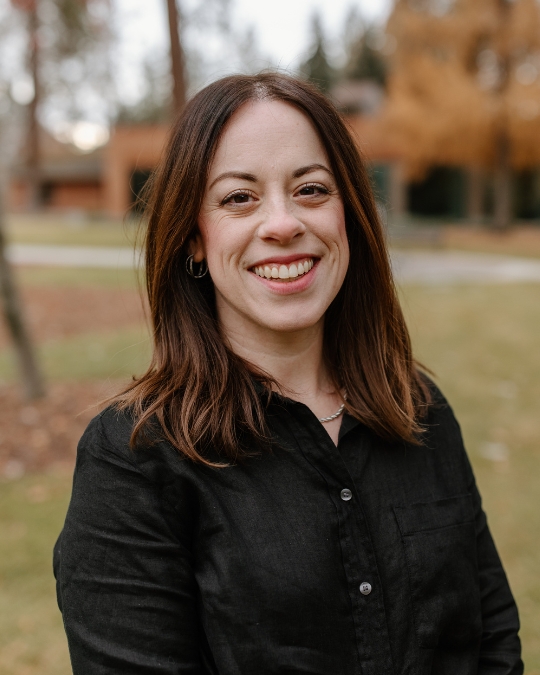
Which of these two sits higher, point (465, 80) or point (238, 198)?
point (465, 80)

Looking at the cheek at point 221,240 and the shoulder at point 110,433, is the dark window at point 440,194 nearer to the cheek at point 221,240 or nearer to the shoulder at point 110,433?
the cheek at point 221,240

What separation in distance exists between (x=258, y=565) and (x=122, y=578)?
0.92 feet

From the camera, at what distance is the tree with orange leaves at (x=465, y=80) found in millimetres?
21047

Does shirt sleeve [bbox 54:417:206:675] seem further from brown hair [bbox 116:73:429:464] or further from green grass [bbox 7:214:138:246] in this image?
green grass [bbox 7:214:138:246]

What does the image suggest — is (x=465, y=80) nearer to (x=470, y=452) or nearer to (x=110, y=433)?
(x=470, y=452)

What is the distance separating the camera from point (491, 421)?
19.3 ft

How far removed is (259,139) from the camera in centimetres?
161

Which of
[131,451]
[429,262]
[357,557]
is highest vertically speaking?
[131,451]

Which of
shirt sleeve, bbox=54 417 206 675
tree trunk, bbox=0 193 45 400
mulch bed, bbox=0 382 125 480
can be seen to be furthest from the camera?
tree trunk, bbox=0 193 45 400

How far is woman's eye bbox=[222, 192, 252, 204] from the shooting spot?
5.35 ft

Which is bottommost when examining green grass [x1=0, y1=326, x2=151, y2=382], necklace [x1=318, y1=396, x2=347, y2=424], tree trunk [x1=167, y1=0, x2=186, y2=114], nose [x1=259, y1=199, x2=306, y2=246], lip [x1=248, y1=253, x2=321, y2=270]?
green grass [x1=0, y1=326, x2=151, y2=382]

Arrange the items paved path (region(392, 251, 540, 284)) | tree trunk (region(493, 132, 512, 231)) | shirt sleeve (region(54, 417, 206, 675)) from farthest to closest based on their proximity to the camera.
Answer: tree trunk (region(493, 132, 512, 231)), paved path (region(392, 251, 540, 284)), shirt sleeve (region(54, 417, 206, 675))

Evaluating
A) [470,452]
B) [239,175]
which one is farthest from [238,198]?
[470,452]

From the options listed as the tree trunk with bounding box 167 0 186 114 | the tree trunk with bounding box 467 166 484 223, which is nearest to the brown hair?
the tree trunk with bounding box 167 0 186 114
